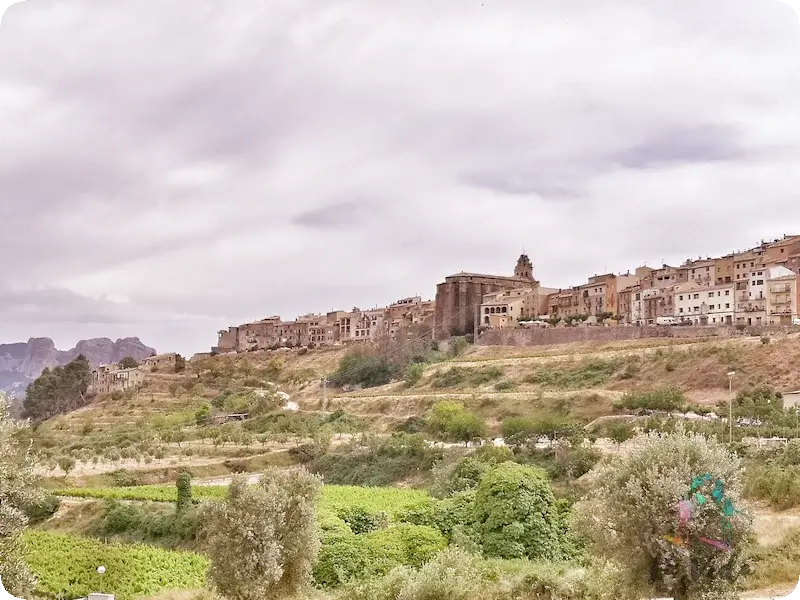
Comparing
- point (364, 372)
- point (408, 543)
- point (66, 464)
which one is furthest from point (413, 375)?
point (408, 543)

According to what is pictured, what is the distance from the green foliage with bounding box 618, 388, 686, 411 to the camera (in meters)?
41.1

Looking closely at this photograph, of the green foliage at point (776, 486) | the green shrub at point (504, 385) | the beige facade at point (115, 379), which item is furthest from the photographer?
the beige facade at point (115, 379)

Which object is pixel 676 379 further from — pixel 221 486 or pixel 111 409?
pixel 111 409

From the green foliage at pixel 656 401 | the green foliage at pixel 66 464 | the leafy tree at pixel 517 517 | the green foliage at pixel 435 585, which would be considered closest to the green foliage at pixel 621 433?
the green foliage at pixel 656 401

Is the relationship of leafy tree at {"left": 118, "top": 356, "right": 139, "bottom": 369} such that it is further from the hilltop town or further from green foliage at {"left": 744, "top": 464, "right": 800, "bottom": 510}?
green foliage at {"left": 744, "top": 464, "right": 800, "bottom": 510}

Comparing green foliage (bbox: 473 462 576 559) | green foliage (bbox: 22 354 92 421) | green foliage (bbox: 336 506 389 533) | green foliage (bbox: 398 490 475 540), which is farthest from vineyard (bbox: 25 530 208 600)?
green foliage (bbox: 22 354 92 421)

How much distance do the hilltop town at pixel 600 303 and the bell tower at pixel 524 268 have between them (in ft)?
0.49

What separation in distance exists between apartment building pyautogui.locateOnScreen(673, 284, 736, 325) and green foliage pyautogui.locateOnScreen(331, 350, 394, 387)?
1131 inches

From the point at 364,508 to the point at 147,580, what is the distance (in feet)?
24.4

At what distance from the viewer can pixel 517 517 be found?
22188mm

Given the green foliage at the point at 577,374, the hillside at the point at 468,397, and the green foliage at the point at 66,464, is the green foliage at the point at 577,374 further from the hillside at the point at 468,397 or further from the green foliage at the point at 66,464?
the green foliage at the point at 66,464

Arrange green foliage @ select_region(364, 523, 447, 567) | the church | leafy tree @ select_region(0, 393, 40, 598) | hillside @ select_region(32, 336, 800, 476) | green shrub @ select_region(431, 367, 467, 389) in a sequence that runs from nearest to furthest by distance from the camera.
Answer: leafy tree @ select_region(0, 393, 40, 598) → green foliage @ select_region(364, 523, 447, 567) → hillside @ select_region(32, 336, 800, 476) → green shrub @ select_region(431, 367, 467, 389) → the church

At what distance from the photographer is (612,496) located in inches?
507

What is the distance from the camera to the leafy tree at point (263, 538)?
15.3m
